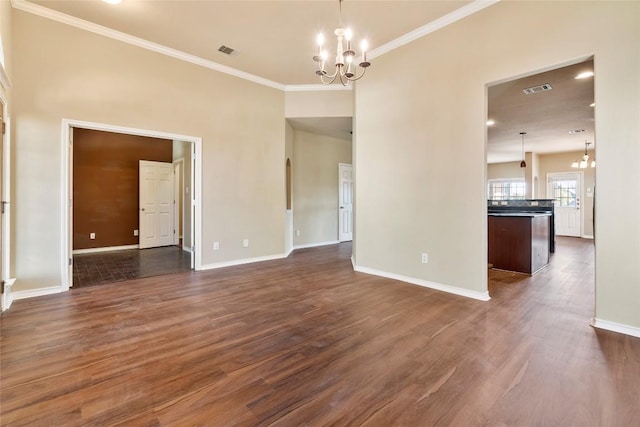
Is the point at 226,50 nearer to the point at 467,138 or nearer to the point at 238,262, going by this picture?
the point at 238,262

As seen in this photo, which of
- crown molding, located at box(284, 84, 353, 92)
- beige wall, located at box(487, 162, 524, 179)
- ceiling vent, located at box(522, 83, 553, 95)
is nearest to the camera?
ceiling vent, located at box(522, 83, 553, 95)

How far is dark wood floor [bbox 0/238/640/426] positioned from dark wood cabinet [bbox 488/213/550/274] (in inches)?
38.2

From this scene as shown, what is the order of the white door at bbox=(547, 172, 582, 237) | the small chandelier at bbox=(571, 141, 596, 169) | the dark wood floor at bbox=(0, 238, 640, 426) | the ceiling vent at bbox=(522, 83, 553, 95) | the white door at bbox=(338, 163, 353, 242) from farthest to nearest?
the white door at bbox=(547, 172, 582, 237)
the small chandelier at bbox=(571, 141, 596, 169)
the white door at bbox=(338, 163, 353, 242)
the ceiling vent at bbox=(522, 83, 553, 95)
the dark wood floor at bbox=(0, 238, 640, 426)

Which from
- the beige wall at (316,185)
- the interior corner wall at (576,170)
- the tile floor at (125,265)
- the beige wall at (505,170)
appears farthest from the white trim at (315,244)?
the beige wall at (505,170)

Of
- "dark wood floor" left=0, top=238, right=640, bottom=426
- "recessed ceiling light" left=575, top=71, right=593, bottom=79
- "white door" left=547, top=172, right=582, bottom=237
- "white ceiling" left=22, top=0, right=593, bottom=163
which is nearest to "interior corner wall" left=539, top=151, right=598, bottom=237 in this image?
"white door" left=547, top=172, right=582, bottom=237

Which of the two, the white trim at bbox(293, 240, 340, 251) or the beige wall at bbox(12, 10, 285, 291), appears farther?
the white trim at bbox(293, 240, 340, 251)

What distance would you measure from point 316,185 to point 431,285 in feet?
13.6

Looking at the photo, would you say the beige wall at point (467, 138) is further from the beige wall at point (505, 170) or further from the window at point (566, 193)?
the beige wall at point (505, 170)

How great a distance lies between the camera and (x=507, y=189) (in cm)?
1119

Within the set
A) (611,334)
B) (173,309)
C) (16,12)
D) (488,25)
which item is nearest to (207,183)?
(173,309)

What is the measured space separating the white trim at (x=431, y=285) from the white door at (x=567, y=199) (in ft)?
26.8

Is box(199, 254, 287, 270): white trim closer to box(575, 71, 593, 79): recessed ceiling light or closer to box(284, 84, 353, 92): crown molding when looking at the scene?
box(284, 84, 353, 92): crown molding

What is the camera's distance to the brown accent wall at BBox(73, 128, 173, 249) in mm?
6031

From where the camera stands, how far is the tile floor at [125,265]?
412 centimetres
